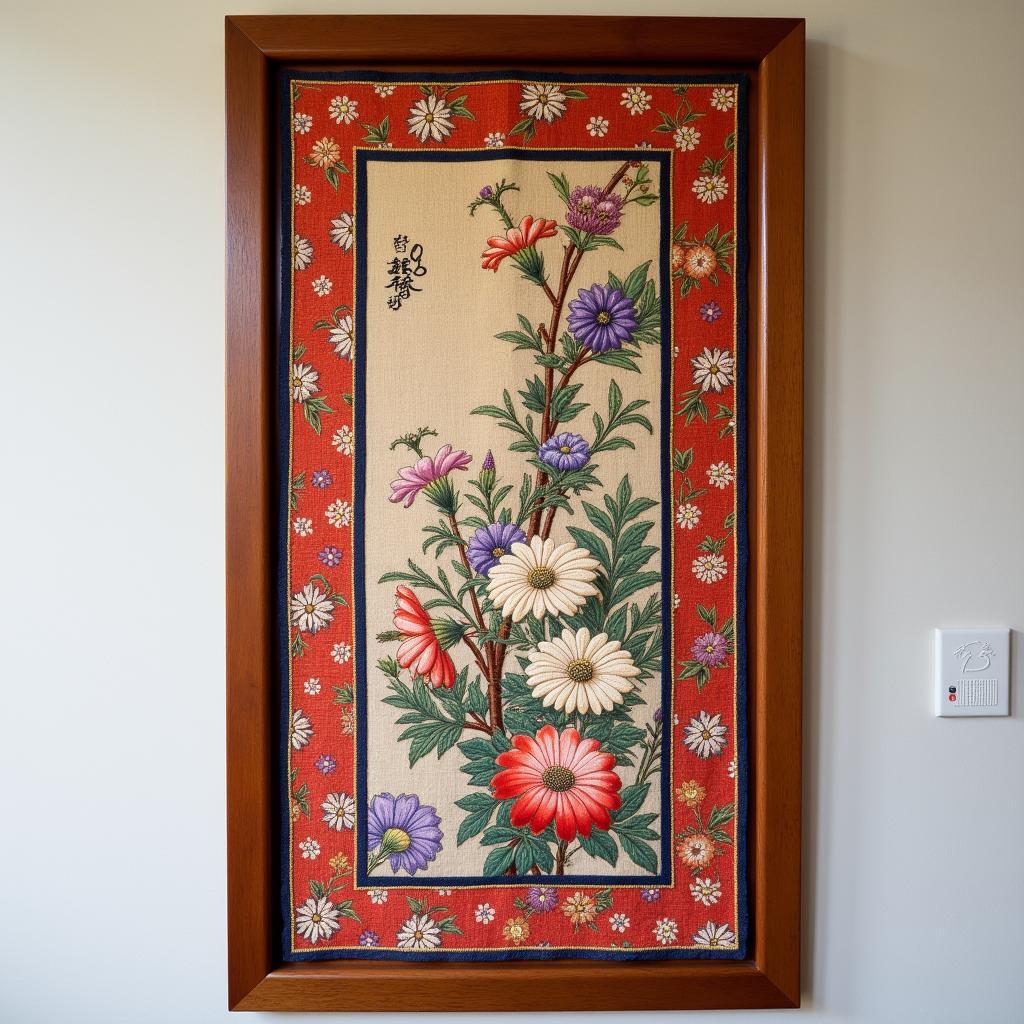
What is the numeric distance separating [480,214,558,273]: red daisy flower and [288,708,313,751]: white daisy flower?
62 cm

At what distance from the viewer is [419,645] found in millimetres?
908

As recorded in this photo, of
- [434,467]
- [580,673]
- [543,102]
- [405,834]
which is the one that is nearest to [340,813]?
[405,834]

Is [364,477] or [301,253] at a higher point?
[301,253]

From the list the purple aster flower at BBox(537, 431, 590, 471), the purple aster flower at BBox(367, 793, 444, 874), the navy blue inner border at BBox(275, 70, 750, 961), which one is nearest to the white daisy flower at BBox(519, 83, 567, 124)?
the navy blue inner border at BBox(275, 70, 750, 961)

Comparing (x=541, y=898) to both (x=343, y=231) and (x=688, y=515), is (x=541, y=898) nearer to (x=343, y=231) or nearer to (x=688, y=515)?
(x=688, y=515)

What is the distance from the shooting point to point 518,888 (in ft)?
2.96

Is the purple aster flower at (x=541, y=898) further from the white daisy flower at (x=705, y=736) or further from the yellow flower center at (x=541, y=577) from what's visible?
the yellow flower center at (x=541, y=577)

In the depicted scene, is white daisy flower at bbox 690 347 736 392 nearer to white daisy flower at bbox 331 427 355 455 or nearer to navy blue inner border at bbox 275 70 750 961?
navy blue inner border at bbox 275 70 750 961

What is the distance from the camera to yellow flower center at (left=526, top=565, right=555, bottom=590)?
2.97ft

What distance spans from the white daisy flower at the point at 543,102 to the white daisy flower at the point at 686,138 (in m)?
0.15

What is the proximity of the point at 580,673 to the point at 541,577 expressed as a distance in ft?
0.43

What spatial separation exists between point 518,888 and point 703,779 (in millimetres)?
273
